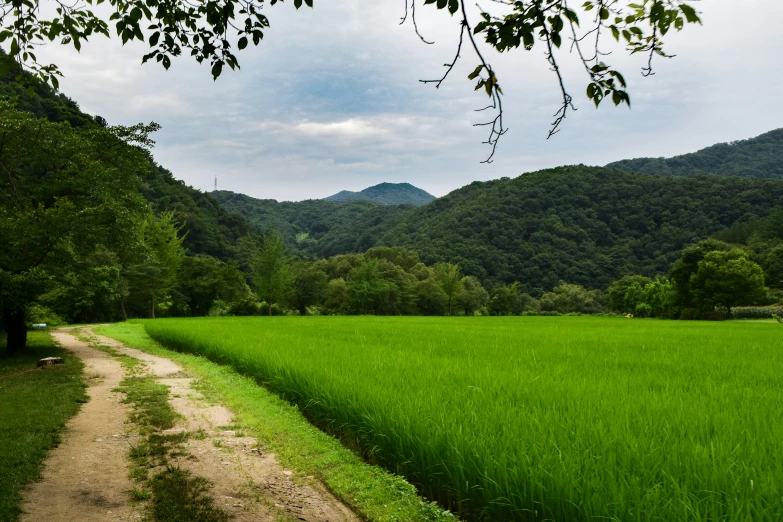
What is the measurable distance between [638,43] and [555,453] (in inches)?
110

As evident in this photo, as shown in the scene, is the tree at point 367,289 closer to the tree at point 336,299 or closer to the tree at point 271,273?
the tree at point 336,299

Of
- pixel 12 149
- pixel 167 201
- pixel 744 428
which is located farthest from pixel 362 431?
pixel 167 201

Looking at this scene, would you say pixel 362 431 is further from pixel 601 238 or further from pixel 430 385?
pixel 601 238

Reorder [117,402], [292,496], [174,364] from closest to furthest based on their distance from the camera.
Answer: [292,496]
[117,402]
[174,364]

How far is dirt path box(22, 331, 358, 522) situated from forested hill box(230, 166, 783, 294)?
7185cm

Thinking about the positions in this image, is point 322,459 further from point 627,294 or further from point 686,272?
point 627,294

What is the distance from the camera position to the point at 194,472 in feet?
14.1

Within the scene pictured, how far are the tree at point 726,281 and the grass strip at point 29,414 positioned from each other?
45.5 m

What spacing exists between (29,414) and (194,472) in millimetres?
3635

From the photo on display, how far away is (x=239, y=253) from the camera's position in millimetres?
64688

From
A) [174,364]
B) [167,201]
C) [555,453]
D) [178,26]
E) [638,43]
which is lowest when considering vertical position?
[174,364]

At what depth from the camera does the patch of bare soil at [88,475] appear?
3449 millimetres

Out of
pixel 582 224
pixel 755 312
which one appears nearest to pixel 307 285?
pixel 755 312

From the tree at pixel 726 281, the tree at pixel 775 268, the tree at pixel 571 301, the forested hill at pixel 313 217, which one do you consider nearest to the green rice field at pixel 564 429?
the tree at pixel 726 281
